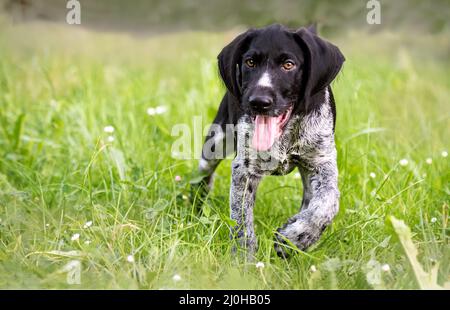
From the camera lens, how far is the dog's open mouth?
404 centimetres

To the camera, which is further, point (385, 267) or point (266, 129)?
point (266, 129)

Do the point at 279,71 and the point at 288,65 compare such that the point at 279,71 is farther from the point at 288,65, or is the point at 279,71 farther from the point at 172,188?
the point at 172,188

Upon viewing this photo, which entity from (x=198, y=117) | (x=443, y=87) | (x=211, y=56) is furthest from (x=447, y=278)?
(x=211, y=56)

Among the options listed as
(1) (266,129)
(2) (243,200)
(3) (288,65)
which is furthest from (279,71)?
(2) (243,200)

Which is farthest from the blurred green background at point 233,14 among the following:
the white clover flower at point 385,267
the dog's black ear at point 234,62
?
the white clover flower at point 385,267

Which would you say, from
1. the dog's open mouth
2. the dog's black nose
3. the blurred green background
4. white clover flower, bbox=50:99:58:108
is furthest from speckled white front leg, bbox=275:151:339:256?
white clover flower, bbox=50:99:58:108

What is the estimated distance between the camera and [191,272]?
12.9 feet

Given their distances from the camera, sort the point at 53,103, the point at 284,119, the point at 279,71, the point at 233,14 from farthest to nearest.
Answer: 1. the point at 233,14
2. the point at 53,103
3. the point at 284,119
4. the point at 279,71

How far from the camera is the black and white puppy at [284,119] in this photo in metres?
4.00

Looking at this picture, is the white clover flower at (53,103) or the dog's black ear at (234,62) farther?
the white clover flower at (53,103)

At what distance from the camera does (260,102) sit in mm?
3867

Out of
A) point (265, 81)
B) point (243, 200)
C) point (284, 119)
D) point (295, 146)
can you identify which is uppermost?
point (265, 81)

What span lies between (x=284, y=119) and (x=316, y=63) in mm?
336

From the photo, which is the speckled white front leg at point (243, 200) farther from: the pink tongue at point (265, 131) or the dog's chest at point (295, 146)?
the pink tongue at point (265, 131)
